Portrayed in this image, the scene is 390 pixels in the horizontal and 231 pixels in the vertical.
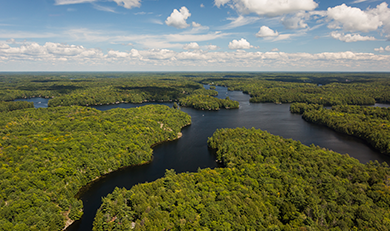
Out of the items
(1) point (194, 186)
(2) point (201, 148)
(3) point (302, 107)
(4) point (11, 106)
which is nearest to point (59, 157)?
(1) point (194, 186)

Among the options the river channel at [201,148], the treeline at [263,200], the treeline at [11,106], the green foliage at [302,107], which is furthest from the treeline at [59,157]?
the green foliage at [302,107]

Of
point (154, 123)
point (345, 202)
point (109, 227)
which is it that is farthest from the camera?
point (154, 123)

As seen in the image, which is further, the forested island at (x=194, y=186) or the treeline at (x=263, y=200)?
the forested island at (x=194, y=186)

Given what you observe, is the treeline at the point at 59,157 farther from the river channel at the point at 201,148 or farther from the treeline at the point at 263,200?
the treeline at the point at 263,200

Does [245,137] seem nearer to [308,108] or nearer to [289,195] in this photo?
[289,195]

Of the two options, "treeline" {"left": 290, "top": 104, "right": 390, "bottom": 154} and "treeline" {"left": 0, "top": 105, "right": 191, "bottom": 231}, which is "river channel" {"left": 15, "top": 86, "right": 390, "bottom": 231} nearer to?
"treeline" {"left": 290, "top": 104, "right": 390, "bottom": 154}

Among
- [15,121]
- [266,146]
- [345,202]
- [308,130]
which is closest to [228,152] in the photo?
[266,146]
